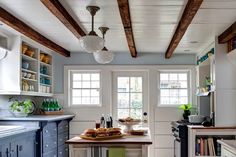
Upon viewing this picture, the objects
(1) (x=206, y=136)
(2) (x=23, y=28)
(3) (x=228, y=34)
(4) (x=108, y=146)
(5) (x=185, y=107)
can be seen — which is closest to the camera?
(4) (x=108, y=146)

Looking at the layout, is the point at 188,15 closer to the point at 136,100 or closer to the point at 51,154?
the point at 51,154

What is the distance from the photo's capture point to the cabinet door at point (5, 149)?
4.07 metres

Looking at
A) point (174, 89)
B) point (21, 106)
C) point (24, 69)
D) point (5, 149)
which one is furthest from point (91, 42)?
point (174, 89)

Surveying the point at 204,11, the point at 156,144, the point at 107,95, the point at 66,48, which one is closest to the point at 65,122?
the point at 107,95

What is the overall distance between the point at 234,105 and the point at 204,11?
2036 mm

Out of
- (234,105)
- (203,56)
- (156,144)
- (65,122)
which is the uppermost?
(203,56)

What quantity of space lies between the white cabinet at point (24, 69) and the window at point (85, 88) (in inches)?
23.1

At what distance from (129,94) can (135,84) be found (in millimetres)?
254

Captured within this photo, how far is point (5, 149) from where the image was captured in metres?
4.19

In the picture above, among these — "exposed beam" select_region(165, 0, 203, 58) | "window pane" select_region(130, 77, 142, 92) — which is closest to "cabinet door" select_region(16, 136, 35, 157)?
"exposed beam" select_region(165, 0, 203, 58)

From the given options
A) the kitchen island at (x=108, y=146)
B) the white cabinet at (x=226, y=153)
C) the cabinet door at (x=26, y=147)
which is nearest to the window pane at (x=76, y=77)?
the cabinet door at (x=26, y=147)

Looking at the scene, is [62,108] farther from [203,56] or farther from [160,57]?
[203,56]

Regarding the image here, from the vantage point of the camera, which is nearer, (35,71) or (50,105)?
(35,71)

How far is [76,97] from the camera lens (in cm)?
736
